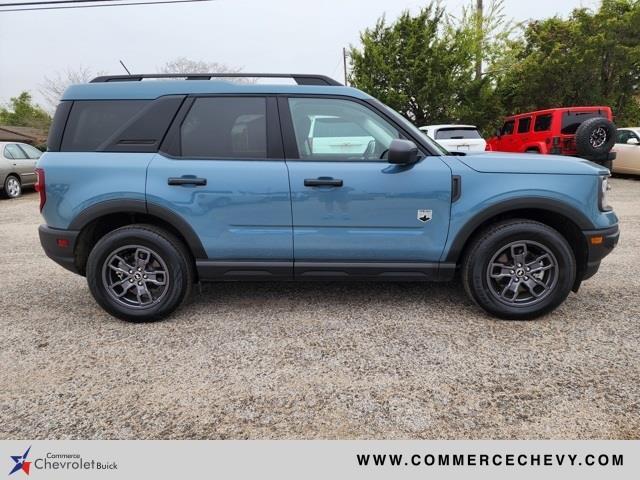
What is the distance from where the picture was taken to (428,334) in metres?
3.14

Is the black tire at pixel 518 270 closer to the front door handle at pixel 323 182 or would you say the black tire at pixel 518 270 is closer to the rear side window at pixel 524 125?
the front door handle at pixel 323 182

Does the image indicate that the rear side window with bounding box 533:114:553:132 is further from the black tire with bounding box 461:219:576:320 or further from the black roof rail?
the black roof rail

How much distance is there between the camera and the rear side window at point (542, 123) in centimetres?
1102

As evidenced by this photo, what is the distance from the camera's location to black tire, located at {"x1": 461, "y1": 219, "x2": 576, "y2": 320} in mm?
3191

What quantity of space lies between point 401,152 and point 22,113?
66.6 m

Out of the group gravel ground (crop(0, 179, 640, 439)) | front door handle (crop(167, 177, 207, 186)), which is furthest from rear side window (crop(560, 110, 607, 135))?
front door handle (crop(167, 177, 207, 186))

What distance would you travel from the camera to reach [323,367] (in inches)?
107

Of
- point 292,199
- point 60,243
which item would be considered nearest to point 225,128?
point 292,199

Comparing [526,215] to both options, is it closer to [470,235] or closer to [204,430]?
[470,235]

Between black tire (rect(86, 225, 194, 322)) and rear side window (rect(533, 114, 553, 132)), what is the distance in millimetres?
10697

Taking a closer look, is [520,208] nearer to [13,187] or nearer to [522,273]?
[522,273]

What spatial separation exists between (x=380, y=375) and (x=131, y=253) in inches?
83.6
